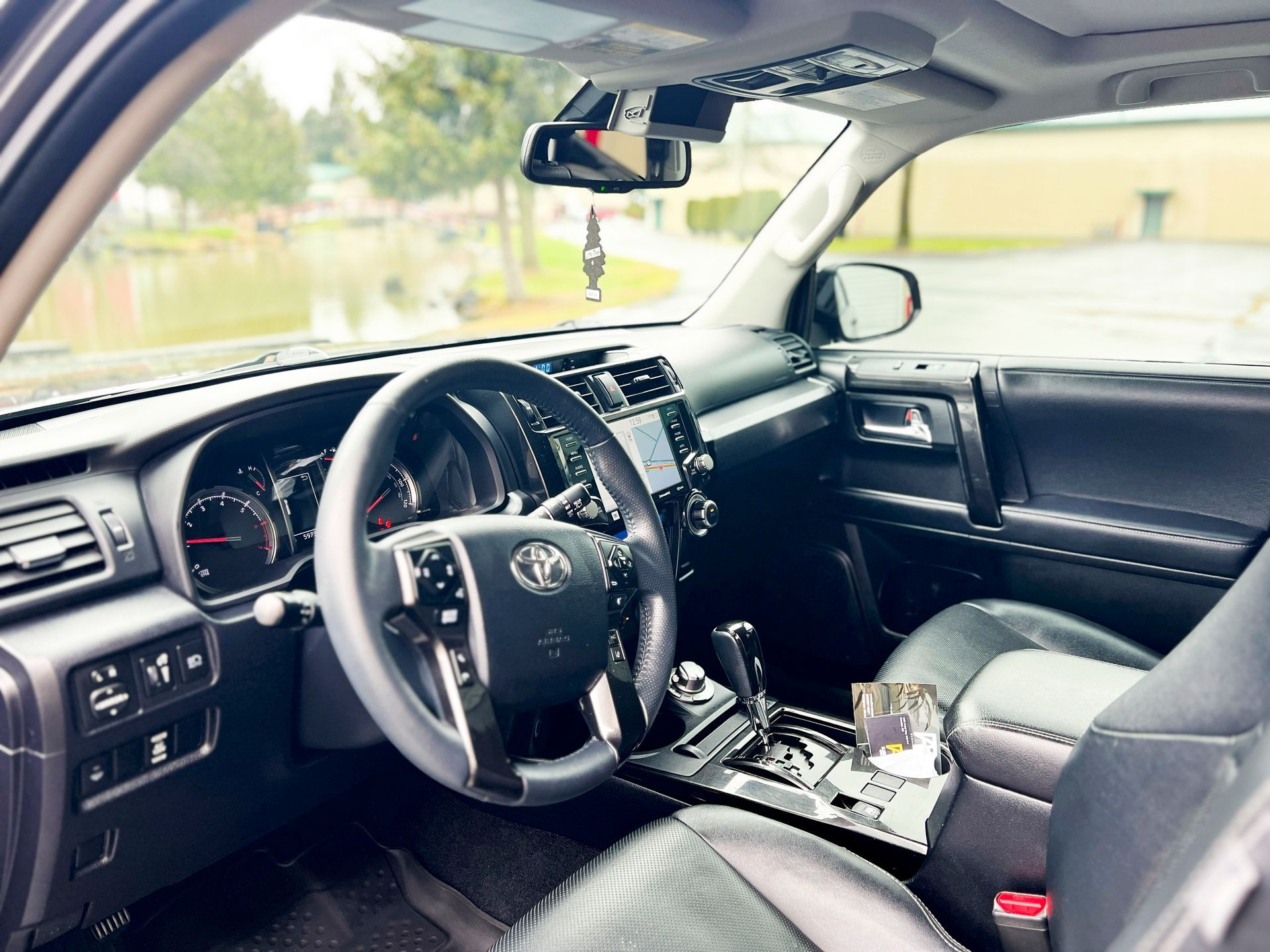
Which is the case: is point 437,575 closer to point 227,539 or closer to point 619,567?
point 619,567

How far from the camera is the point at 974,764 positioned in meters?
1.56

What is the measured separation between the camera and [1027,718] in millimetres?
1540

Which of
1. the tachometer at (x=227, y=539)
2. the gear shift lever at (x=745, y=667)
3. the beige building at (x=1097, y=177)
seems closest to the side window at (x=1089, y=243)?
the beige building at (x=1097, y=177)

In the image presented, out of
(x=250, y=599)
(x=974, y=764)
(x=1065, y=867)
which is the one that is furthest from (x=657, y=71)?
(x=1065, y=867)

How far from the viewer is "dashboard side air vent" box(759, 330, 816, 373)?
127 inches

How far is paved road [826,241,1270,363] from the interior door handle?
0.78 feet

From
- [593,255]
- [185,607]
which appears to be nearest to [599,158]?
[593,255]

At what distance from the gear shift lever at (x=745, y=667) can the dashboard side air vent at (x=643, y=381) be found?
0.63m

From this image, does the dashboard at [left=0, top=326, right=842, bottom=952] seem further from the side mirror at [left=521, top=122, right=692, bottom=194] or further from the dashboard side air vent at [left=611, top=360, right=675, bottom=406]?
the side mirror at [left=521, top=122, right=692, bottom=194]

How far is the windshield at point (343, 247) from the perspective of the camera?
182cm

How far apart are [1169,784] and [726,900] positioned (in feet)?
2.36

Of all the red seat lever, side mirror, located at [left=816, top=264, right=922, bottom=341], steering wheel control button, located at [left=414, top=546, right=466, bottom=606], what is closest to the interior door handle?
side mirror, located at [left=816, top=264, right=922, bottom=341]

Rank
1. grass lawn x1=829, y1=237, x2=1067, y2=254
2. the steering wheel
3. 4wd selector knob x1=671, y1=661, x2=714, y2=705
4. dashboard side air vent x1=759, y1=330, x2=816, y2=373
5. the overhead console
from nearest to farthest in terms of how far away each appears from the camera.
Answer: the steering wheel
the overhead console
4wd selector knob x1=671, y1=661, x2=714, y2=705
dashboard side air vent x1=759, y1=330, x2=816, y2=373
grass lawn x1=829, y1=237, x2=1067, y2=254

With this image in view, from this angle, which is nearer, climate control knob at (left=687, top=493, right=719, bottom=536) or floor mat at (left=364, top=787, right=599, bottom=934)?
floor mat at (left=364, top=787, right=599, bottom=934)
